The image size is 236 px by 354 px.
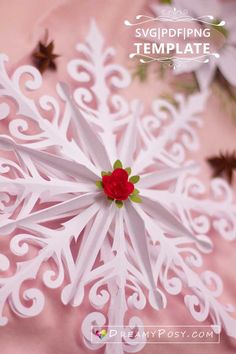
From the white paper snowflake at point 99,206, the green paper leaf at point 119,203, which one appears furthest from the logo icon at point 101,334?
the green paper leaf at point 119,203

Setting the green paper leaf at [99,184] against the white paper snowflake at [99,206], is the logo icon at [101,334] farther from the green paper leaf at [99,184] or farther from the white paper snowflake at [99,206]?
the green paper leaf at [99,184]

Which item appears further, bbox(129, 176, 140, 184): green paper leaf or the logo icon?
bbox(129, 176, 140, 184): green paper leaf

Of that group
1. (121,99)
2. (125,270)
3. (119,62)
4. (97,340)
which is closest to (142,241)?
(125,270)

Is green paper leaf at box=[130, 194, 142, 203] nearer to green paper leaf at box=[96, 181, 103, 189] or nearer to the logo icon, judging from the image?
green paper leaf at box=[96, 181, 103, 189]

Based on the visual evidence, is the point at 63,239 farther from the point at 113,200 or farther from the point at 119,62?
the point at 119,62

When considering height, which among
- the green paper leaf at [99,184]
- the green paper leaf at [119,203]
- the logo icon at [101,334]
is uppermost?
the green paper leaf at [99,184]

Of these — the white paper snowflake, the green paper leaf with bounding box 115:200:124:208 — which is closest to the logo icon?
the white paper snowflake
